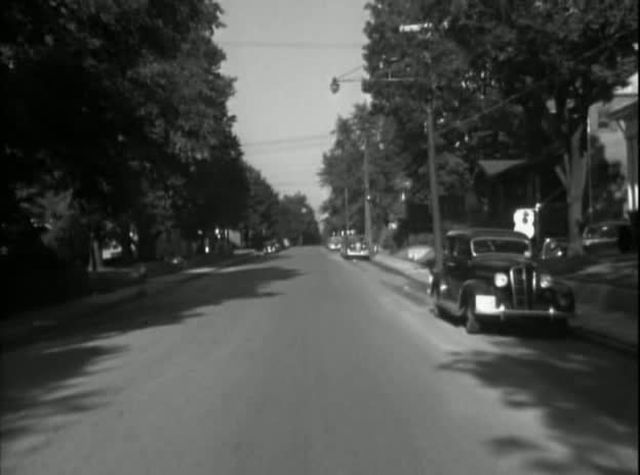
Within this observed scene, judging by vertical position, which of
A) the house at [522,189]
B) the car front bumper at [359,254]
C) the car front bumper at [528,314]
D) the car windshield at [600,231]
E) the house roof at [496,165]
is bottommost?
the car front bumper at [359,254]

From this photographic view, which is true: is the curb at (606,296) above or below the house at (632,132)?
below

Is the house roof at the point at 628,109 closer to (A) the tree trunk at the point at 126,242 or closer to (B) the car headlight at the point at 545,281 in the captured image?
(B) the car headlight at the point at 545,281

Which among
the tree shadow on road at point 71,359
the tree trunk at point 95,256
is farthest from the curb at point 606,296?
the tree trunk at point 95,256

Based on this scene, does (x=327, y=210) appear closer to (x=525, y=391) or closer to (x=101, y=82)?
(x=101, y=82)

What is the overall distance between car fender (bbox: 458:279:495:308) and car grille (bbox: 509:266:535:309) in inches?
104

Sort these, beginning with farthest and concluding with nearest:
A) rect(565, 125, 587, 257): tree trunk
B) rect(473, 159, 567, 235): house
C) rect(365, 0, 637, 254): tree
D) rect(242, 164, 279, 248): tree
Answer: rect(242, 164, 279, 248): tree
rect(473, 159, 567, 235): house
rect(565, 125, 587, 257): tree trunk
rect(365, 0, 637, 254): tree

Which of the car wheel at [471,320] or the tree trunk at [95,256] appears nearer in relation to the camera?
the car wheel at [471,320]

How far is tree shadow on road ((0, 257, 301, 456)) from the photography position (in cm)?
1034

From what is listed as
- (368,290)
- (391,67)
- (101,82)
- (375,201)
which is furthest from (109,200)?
(375,201)

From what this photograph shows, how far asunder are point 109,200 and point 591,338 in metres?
22.0

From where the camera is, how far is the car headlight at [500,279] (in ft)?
43.7

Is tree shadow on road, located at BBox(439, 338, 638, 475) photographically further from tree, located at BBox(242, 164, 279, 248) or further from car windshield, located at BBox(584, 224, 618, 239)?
tree, located at BBox(242, 164, 279, 248)

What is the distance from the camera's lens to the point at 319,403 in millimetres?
10383

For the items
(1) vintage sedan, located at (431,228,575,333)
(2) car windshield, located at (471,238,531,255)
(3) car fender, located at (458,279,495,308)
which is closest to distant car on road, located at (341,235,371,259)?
(1) vintage sedan, located at (431,228,575,333)
